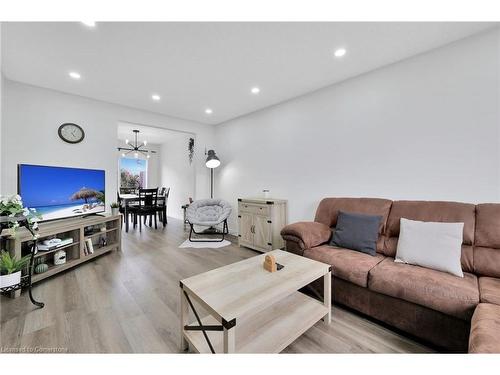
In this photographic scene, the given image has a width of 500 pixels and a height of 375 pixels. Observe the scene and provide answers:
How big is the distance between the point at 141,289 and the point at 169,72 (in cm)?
251

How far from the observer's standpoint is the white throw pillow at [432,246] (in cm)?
162

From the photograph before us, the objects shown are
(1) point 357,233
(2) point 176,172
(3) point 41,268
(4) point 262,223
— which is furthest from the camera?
(2) point 176,172

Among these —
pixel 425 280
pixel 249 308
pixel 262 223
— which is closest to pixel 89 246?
pixel 262 223

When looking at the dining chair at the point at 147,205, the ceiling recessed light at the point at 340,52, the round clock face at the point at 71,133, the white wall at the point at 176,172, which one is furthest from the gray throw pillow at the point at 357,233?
the white wall at the point at 176,172

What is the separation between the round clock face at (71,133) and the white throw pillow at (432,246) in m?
4.42

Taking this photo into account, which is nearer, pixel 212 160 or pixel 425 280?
pixel 425 280

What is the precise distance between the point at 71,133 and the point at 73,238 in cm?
160

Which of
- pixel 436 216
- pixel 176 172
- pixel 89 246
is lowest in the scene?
pixel 89 246

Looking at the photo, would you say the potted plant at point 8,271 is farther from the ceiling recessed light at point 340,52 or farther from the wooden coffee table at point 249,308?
the ceiling recessed light at point 340,52

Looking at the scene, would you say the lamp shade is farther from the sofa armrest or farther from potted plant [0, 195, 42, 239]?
potted plant [0, 195, 42, 239]

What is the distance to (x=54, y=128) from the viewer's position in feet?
10.0

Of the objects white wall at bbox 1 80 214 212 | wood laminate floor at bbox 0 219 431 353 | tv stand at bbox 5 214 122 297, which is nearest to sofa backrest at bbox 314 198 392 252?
wood laminate floor at bbox 0 219 431 353

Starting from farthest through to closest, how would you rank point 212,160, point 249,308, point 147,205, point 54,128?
point 147,205
point 212,160
point 54,128
point 249,308

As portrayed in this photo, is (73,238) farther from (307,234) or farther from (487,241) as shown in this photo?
(487,241)
